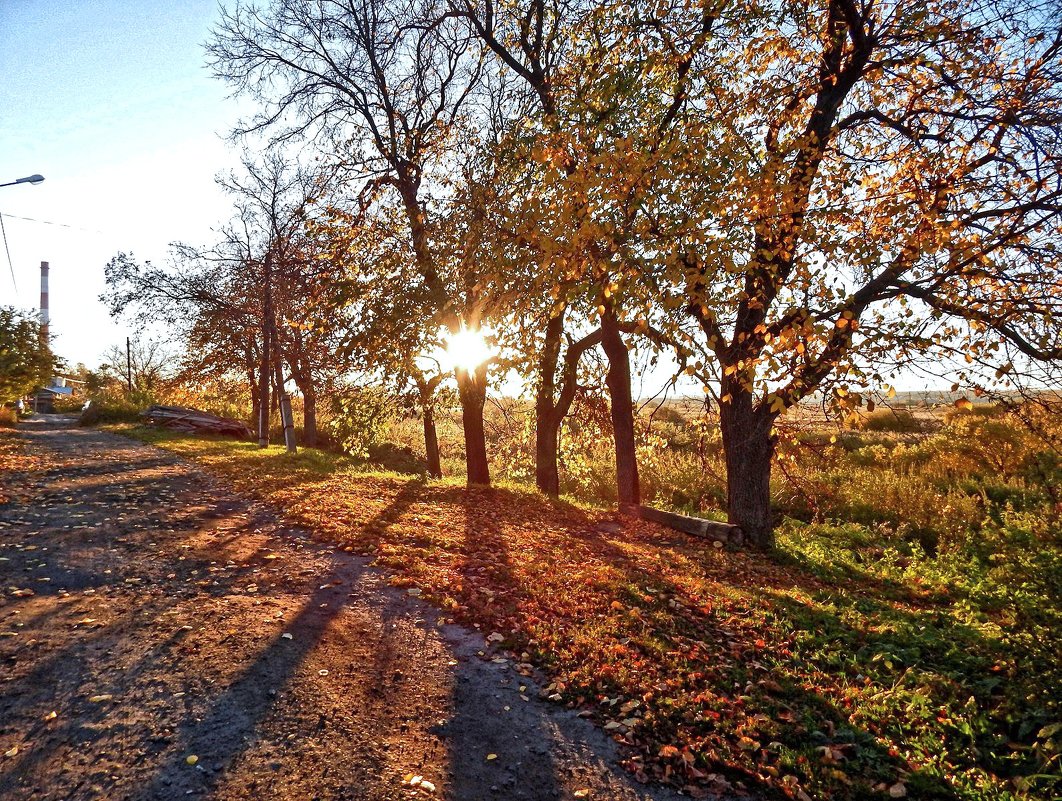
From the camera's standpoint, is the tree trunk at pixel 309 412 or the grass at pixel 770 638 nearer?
the grass at pixel 770 638

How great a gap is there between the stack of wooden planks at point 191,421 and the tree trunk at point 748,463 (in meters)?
24.7

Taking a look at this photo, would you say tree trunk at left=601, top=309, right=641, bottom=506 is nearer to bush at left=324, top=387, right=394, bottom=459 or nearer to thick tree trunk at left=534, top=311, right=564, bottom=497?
thick tree trunk at left=534, top=311, right=564, bottom=497

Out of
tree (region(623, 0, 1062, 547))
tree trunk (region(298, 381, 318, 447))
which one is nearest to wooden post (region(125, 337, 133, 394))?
tree trunk (region(298, 381, 318, 447))

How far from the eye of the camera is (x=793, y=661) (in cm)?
525

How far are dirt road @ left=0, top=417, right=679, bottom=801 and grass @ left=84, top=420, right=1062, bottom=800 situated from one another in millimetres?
592

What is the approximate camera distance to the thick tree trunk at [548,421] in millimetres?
12984

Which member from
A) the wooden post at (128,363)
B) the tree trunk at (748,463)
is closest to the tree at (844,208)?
the tree trunk at (748,463)

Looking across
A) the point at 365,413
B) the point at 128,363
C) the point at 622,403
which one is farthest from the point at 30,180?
the point at 128,363

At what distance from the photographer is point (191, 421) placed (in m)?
27.0

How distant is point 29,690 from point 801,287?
24.6ft

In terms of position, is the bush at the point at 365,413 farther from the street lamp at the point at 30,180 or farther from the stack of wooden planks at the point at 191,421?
the stack of wooden planks at the point at 191,421

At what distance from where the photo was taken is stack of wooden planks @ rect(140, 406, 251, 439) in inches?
1056

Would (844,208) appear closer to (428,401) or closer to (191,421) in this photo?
(428,401)

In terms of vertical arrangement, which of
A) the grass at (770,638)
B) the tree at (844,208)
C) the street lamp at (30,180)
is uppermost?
the street lamp at (30,180)
